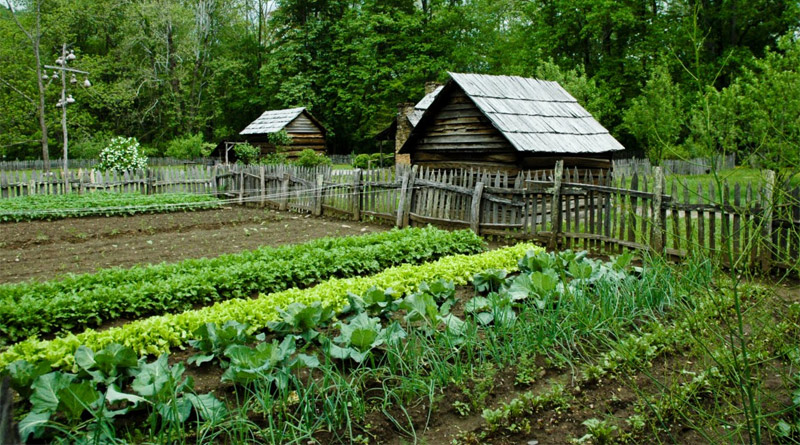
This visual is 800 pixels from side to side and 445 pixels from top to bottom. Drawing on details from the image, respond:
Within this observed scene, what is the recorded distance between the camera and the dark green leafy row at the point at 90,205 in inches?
623

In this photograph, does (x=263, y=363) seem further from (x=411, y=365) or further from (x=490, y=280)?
(x=490, y=280)

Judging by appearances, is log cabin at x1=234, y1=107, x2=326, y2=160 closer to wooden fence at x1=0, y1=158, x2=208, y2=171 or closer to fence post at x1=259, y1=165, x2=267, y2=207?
wooden fence at x1=0, y1=158, x2=208, y2=171

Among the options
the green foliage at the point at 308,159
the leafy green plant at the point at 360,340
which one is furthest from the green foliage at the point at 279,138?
the leafy green plant at the point at 360,340

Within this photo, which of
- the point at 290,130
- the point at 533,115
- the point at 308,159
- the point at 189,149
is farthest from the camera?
the point at 189,149

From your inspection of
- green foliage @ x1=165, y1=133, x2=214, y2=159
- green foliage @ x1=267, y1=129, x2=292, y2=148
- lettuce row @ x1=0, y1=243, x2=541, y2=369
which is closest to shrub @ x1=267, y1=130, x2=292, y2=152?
green foliage @ x1=267, y1=129, x2=292, y2=148

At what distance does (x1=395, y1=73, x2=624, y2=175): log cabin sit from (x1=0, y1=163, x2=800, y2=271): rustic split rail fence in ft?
1.86

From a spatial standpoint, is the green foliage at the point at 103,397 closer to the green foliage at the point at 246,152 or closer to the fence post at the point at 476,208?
the fence post at the point at 476,208

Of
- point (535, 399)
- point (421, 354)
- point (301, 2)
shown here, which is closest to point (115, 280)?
point (421, 354)

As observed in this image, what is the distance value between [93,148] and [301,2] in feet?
72.1

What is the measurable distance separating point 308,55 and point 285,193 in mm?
34584

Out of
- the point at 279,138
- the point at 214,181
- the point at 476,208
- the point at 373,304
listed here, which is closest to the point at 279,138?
the point at 279,138

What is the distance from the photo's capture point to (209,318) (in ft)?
18.8

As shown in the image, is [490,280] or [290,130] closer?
[490,280]

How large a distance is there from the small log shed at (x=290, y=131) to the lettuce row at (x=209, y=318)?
26.4m
